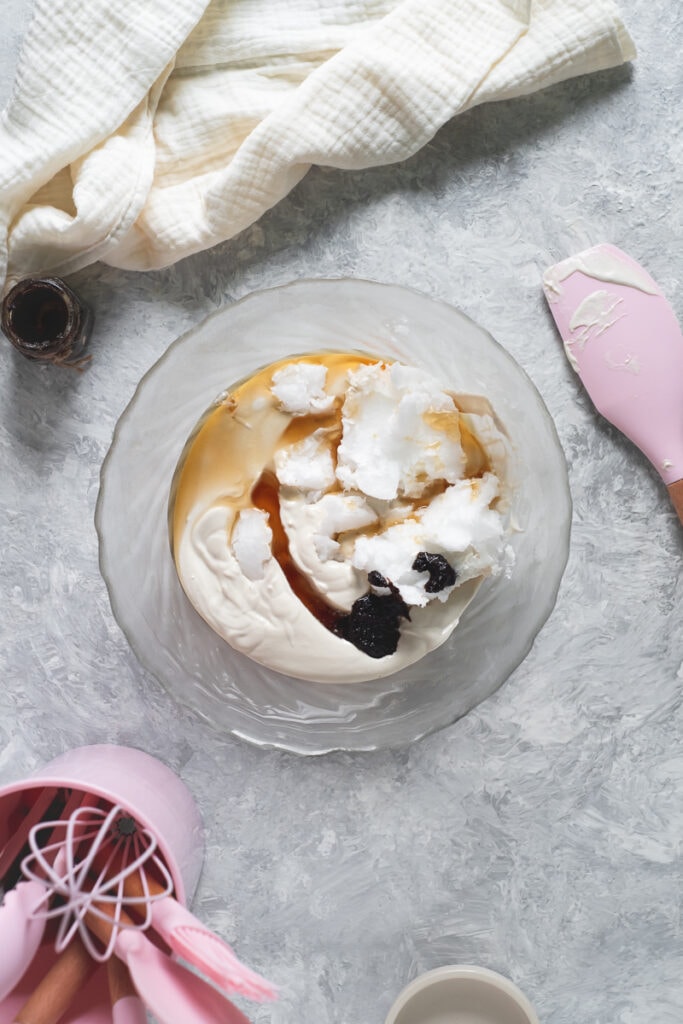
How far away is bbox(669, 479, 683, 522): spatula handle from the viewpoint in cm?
104

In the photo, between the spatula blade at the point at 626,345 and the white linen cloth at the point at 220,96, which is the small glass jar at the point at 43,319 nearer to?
the white linen cloth at the point at 220,96

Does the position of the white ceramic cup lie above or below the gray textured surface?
below

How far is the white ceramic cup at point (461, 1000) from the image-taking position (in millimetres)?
1034

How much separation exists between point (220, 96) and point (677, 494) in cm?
67

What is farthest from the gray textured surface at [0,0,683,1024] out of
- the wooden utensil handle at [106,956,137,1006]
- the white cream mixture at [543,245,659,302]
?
the wooden utensil handle at [106,956,137,1006]

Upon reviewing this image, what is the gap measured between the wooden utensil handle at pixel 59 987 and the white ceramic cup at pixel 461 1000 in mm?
344

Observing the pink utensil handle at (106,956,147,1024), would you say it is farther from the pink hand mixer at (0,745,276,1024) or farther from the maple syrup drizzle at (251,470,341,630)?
the maple syrup drizzle at (251,470,341,630)

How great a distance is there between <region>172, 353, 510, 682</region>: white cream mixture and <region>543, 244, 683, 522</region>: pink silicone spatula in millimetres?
216

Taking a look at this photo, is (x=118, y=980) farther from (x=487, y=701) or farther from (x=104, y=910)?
(x=487, y=701)

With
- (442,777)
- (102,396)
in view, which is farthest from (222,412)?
(442,777)

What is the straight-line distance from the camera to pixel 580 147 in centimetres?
106

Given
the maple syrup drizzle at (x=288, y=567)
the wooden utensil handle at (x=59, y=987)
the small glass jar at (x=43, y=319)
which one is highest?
the small glass jar at (x=43, y=319)

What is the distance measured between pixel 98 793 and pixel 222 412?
0.39 metres

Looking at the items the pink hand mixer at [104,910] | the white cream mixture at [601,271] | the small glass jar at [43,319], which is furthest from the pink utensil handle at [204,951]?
the white cream mixture at [601,271]
